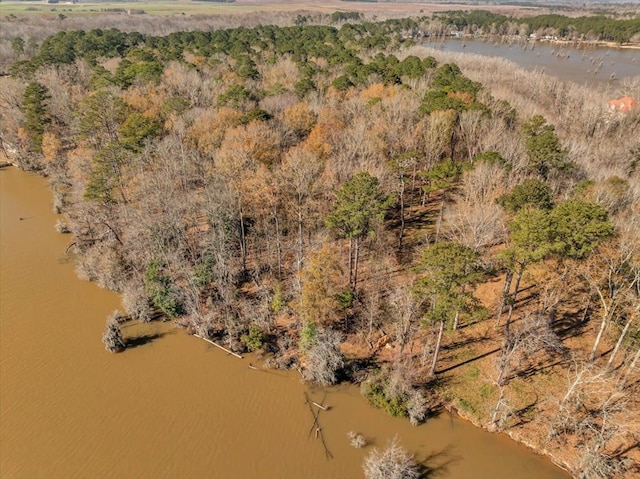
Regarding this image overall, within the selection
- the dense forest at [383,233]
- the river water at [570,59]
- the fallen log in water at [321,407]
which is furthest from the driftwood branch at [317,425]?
the river water at [570,59]

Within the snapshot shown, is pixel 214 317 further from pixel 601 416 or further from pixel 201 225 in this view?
pixel 601 416

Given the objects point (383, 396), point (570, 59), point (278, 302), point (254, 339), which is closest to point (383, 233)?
point (278, 302)

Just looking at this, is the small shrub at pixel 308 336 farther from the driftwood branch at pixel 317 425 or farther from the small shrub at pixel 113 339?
the small shrub at pixel 113 339

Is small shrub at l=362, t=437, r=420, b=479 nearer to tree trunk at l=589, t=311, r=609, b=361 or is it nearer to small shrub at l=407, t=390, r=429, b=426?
small shrub at l=407, t=390, r=429, b=426

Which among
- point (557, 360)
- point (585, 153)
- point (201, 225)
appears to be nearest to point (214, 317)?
point (201, 225)

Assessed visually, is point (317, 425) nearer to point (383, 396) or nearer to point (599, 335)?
point (383, 396)

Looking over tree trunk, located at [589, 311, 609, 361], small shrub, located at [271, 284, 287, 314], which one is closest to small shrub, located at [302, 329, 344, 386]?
small shrub, located at [271, 284, 287, 314]
